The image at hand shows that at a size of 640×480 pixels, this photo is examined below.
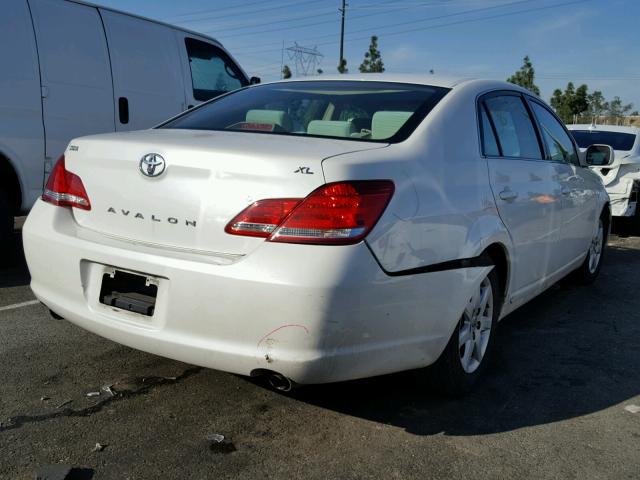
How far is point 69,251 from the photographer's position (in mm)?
2830

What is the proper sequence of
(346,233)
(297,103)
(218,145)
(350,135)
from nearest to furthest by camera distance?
(346,233)
(218,145)
(350,135)
(297,103)

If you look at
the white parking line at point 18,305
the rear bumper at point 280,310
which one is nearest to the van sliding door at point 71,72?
the white parking line at point 18,305

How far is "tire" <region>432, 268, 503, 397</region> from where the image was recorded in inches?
121

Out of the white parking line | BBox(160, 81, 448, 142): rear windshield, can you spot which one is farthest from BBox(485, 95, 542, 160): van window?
the white parking line

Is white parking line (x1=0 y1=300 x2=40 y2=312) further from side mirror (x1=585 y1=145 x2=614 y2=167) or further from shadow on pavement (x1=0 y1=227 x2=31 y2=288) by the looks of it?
side mirror (x1=585 y1=145 x2=614 y2=167)

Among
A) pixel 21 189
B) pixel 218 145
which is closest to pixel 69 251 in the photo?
pixel 218 145

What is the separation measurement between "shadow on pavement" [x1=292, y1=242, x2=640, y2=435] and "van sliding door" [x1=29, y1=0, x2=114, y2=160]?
3618 mm

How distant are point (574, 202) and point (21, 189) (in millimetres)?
4390

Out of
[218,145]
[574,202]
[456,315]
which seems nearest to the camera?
[218,145]

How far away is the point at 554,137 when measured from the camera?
4613mm

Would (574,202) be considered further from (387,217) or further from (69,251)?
(69,251)

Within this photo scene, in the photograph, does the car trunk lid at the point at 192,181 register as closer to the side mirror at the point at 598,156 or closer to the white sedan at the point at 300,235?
the white sedan at the point at 300,235

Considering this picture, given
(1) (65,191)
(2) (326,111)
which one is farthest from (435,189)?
(1) (65,191)

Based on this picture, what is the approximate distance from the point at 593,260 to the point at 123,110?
4.62 meters
